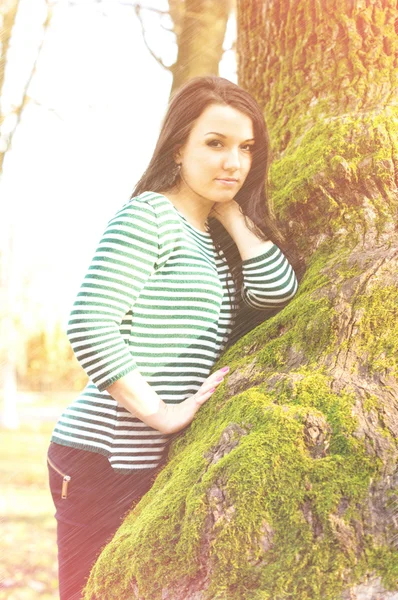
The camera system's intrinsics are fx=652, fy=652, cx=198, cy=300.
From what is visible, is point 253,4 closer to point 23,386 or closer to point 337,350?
point 337,350

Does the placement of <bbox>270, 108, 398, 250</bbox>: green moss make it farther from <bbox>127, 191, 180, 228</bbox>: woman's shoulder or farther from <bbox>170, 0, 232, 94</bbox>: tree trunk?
<bbox>170, 0, 232, 94</bbox>: tree trunk

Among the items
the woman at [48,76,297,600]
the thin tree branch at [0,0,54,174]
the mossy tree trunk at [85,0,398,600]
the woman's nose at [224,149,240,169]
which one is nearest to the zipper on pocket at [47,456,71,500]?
the woman at [48,76,297,600]

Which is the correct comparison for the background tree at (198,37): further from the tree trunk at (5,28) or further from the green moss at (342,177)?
the green moss at (342,177)

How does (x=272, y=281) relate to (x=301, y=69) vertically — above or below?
below

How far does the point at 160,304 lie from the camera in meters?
2.24

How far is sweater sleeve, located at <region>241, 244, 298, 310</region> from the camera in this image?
246 centimetres

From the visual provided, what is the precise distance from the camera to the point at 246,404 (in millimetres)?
1963

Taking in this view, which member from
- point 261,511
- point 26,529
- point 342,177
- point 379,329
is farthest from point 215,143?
point 26,529

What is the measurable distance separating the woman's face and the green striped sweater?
0.16 meters

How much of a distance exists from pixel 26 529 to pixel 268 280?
702cm

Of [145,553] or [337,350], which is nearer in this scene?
[145,553]

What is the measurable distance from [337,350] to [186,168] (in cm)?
91

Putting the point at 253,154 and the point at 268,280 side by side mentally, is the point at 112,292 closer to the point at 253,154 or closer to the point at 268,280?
the point at 268,280

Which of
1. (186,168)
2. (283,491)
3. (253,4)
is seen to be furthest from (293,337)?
(253,4)
